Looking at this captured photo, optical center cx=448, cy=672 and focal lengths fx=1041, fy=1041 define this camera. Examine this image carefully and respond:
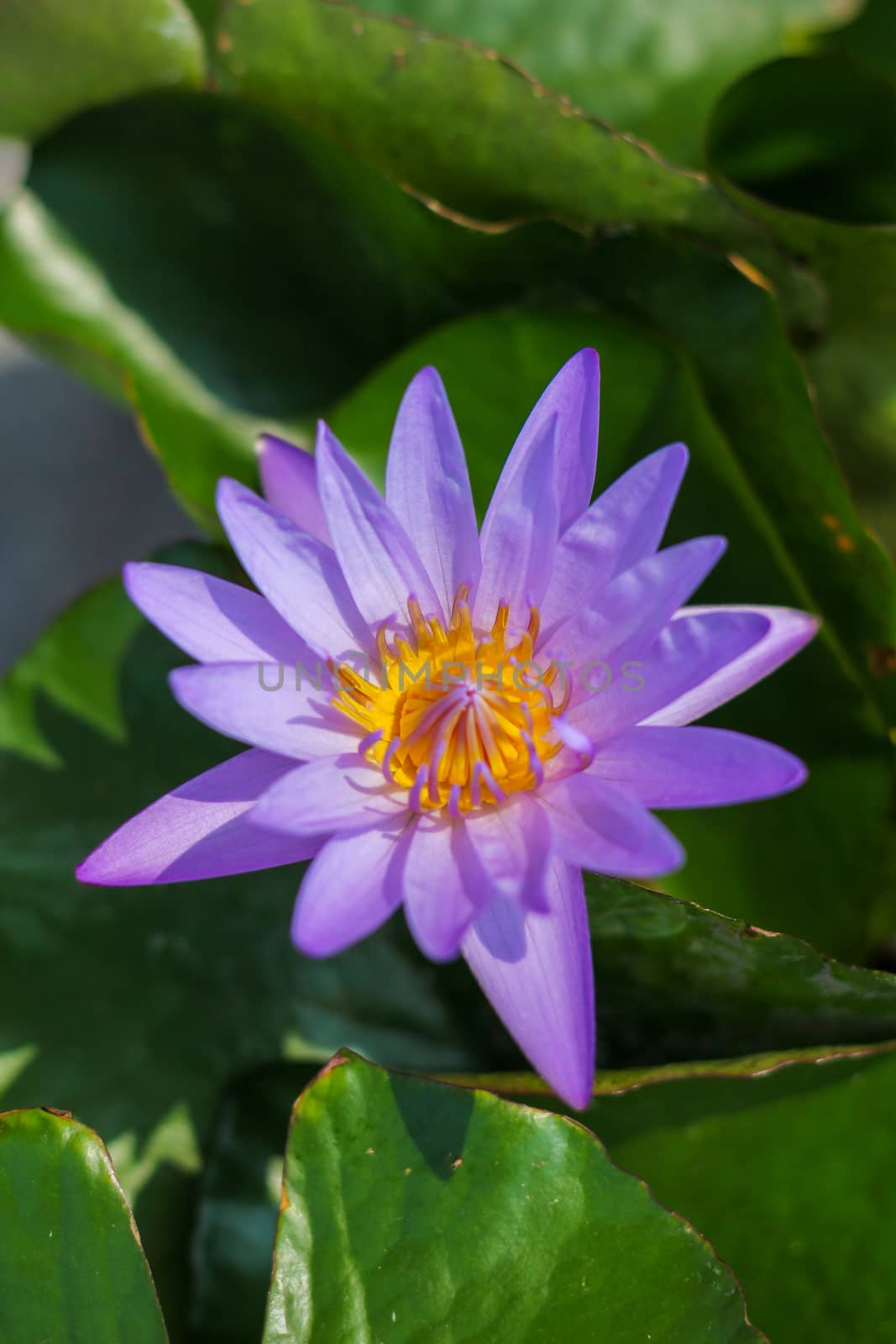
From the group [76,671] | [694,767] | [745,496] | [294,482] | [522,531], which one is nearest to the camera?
[694,767]

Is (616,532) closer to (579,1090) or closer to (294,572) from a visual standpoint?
(294,572)

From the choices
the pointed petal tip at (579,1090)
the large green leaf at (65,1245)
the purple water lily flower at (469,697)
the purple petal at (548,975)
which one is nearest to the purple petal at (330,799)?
the purple water lily flower at (469,697)

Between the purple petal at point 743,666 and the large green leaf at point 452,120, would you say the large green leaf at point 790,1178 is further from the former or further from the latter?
the large green leaf at point 452,120

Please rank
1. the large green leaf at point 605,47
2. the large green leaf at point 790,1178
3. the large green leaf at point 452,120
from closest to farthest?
1. the large green leaf at point 790,1178
2. the large green leaf at point 452,120
3. the large green leaf at point 605,47

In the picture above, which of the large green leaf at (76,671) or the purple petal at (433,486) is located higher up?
the purple petal at (433,486)

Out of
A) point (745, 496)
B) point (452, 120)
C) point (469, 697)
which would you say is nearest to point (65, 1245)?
point (469, 697)
